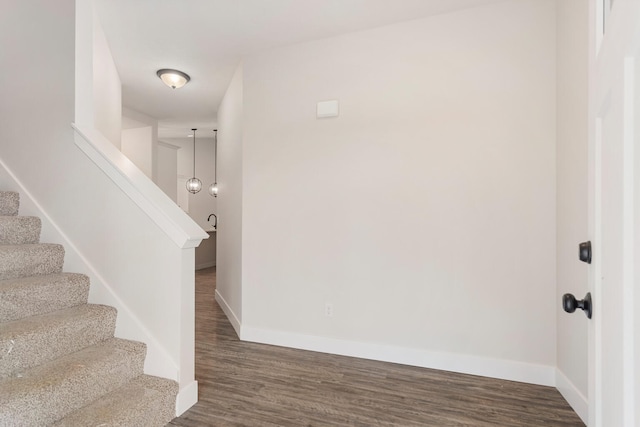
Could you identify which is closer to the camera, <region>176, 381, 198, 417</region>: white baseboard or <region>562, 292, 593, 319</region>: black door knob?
<region>562, 292, 593, 319</region>: black door knob

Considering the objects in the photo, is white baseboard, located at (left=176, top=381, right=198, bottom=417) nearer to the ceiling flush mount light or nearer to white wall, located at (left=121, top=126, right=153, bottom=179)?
the ceiling flush mount light

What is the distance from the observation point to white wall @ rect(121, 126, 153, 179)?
18.5 feet

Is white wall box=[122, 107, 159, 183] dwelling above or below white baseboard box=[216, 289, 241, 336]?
above

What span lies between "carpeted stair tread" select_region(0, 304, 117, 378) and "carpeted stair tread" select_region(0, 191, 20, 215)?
95cm

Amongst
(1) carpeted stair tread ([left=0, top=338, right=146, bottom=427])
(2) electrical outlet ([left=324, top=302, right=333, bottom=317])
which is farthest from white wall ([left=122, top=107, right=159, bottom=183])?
(1) carpeted stair tread ([left=0, top=338, right=146, bottom=427])

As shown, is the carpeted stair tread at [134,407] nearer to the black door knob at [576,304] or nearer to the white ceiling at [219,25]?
the black door knob at [576,304]

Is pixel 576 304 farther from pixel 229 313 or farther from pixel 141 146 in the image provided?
pixel 141 146

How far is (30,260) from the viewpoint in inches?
81.0

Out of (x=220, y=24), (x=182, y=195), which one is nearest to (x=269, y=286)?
(x=220, y=24)

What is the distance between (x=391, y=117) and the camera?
271 centimetres

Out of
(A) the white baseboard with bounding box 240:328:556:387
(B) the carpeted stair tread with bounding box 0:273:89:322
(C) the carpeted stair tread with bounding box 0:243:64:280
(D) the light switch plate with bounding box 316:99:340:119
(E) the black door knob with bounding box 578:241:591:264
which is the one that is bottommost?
(A) the white baseboard with bounding box 240:328:556:387

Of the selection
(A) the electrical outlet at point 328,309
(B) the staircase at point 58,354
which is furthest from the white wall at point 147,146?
(A) the electrical outlet at point 328,309

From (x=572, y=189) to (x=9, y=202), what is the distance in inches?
147

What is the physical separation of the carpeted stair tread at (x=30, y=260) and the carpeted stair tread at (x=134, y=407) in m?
0.95
